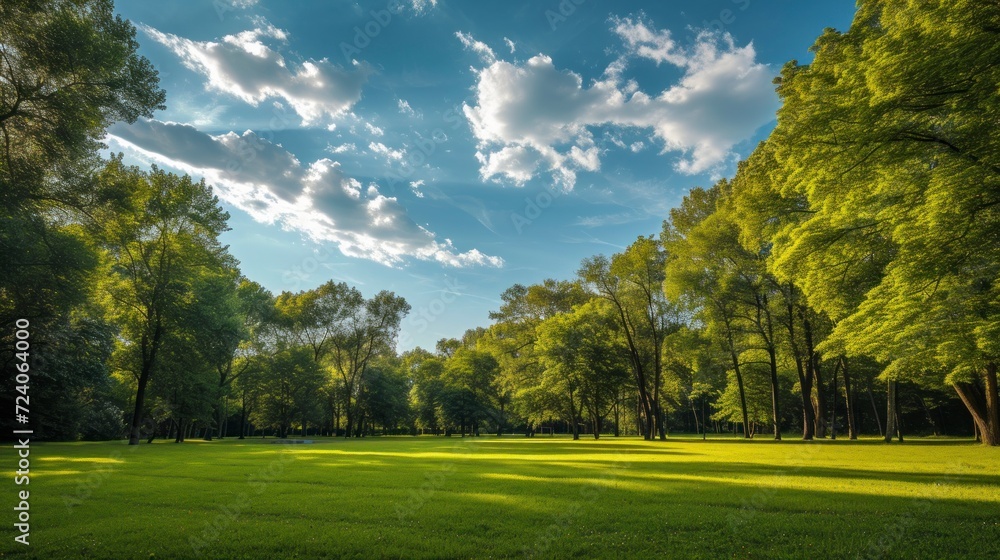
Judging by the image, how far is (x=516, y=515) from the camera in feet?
28.7

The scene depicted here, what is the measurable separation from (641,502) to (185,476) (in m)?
14.2

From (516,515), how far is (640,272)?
3608cm

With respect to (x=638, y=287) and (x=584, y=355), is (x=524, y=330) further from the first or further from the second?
(x=638, y=287)

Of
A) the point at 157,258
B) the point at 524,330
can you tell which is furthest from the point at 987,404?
the point at 157,258

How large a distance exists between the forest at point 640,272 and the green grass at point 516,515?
7.63 meters

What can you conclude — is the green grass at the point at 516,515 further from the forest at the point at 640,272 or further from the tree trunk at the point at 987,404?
the tree trunk at the point at 987,404

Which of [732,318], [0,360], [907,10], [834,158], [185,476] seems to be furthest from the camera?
[732,318]

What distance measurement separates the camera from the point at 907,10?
1215 centimetres

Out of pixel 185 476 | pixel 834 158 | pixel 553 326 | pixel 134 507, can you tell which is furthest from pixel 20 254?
pixel 553 326

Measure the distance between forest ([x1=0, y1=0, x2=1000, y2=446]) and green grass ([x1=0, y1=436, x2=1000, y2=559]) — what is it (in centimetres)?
763

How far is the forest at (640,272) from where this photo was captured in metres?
12.5

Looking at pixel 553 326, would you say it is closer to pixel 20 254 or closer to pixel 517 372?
pixel 517 372

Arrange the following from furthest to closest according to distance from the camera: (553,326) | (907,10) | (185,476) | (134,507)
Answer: (553,326), (185,476), (907,10), (134,507)

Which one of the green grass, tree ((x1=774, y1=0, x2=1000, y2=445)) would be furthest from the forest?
the green grass
